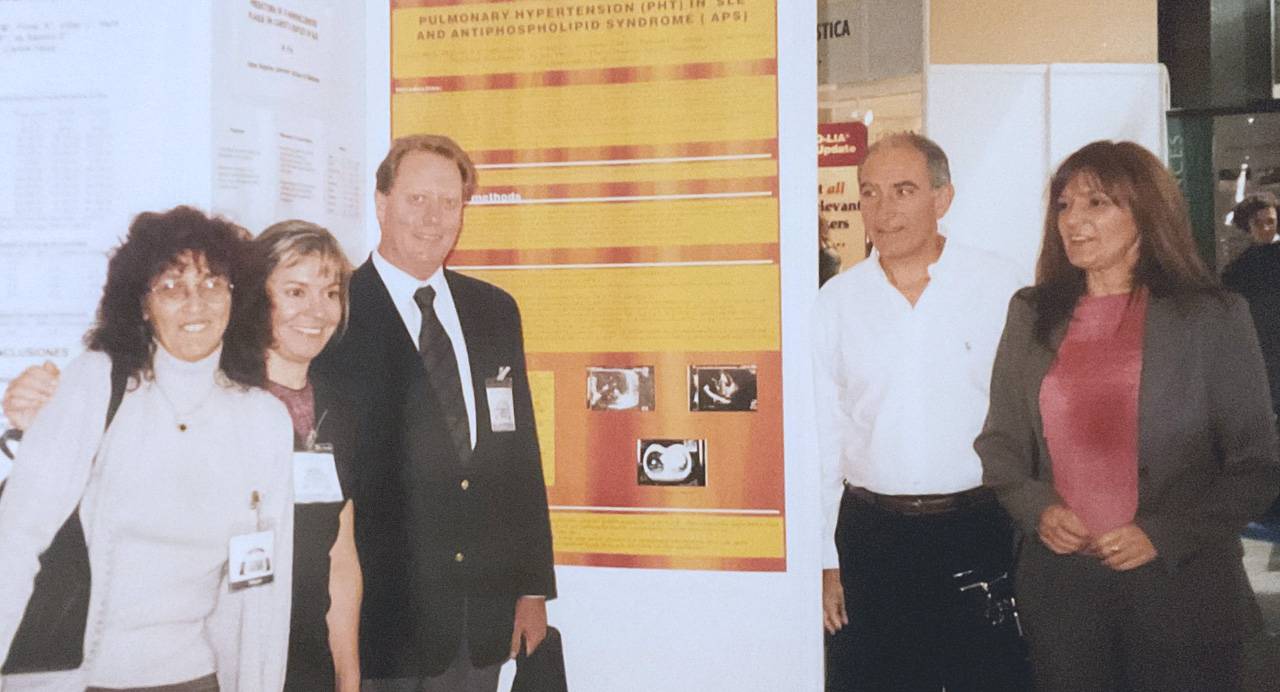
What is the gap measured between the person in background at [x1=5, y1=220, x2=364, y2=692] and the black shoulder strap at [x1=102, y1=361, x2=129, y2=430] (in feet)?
0.62

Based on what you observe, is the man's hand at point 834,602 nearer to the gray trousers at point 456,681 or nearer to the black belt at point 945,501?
the black belt at point 945,501

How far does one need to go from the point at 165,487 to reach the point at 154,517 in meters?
0.06

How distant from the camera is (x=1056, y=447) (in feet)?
6.22

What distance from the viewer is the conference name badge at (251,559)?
1.94m

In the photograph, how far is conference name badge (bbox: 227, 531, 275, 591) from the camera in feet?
6.37

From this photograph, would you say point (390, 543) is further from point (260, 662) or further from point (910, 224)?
point (910, 224)

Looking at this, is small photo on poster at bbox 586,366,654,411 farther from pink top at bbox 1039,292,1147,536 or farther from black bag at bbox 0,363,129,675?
black bag at bbox 0,363,129,675

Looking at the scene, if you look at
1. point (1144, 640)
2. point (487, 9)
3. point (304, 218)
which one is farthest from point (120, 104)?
point (1144, 640)

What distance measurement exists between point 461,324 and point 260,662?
0.82 metres

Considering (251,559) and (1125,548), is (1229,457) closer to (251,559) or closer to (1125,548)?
(1125,548)

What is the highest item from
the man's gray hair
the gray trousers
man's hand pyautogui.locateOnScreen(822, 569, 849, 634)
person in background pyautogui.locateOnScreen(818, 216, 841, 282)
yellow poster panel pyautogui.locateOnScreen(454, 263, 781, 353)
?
the man's gray hair

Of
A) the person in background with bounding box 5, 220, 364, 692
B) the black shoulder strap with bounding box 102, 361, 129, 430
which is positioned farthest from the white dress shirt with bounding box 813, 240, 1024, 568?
the black shoulder strap with bounding box 102, 361, 129, 430

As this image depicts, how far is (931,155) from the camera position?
198cm

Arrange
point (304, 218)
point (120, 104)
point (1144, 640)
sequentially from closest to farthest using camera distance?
point (1144, 640) < point (120, 104) < point (304, 218)
